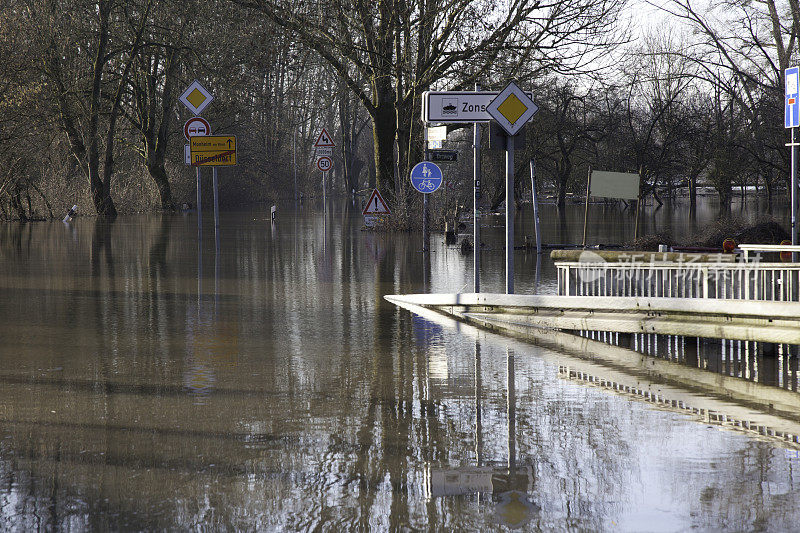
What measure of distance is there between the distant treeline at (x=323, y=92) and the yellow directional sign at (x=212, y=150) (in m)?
3.16

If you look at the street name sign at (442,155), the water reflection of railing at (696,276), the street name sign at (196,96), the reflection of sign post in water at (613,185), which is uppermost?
the street name sign at (196,96)

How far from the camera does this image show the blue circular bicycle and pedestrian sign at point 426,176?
741 inches

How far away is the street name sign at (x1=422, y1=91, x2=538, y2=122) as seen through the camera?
42.0 feet

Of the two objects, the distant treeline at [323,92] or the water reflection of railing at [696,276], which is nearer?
the water reflection of railing at [696,276]

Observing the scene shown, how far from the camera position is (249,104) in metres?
53.6

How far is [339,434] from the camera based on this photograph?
5.87 meters

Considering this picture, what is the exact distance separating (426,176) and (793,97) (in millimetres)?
7447

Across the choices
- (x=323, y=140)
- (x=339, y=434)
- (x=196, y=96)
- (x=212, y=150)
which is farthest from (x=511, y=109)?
(x=212, y=150)

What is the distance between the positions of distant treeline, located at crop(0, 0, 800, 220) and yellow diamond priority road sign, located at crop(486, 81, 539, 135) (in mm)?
12980

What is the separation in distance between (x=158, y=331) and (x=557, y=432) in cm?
551

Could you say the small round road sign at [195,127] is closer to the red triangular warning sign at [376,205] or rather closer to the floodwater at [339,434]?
the red triangular warning sign at [376,205]

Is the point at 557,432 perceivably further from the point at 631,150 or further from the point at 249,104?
the point at 249,104

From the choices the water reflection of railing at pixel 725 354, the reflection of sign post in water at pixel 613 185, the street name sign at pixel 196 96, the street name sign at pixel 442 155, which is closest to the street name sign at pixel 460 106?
the water reflection of railing at pixel 725 354

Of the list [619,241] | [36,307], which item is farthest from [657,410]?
[619,241]
